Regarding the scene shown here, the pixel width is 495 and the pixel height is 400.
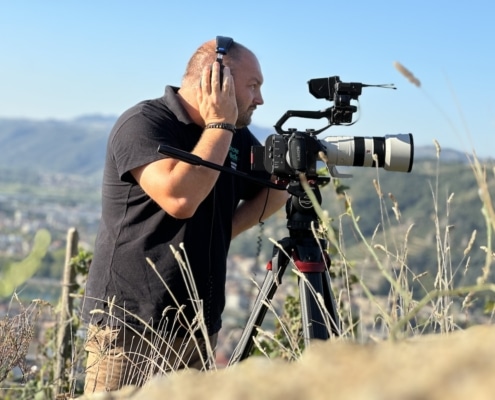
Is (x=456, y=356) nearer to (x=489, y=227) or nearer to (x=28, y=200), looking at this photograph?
(x=489, y=227)

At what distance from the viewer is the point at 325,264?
262 cm

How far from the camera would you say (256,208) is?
10.6ft

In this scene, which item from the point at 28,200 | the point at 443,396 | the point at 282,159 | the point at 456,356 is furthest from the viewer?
the point at 28,200

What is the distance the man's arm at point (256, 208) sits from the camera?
321 cm

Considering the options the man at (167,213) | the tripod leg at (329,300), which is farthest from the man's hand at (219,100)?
the tripod leg at (329,300)

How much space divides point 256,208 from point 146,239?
0.62 m

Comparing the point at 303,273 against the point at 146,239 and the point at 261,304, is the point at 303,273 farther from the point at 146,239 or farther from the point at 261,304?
the point at 146,239

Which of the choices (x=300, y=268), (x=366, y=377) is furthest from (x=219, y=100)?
(x=366, y=377)

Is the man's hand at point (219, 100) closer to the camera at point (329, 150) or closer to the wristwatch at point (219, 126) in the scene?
the wristwatch at point (219, 126)

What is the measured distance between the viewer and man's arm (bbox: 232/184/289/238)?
10.5 feet

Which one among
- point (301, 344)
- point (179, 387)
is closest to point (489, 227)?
point (179, 387)

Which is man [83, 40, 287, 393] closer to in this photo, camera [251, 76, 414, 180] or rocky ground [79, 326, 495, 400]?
camera [251, 76, 414, 180]

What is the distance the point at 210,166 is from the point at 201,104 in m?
0.39

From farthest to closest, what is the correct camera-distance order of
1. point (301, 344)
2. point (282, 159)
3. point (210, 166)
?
point (301, 344) < point (282, 159) < point (210, 166)
